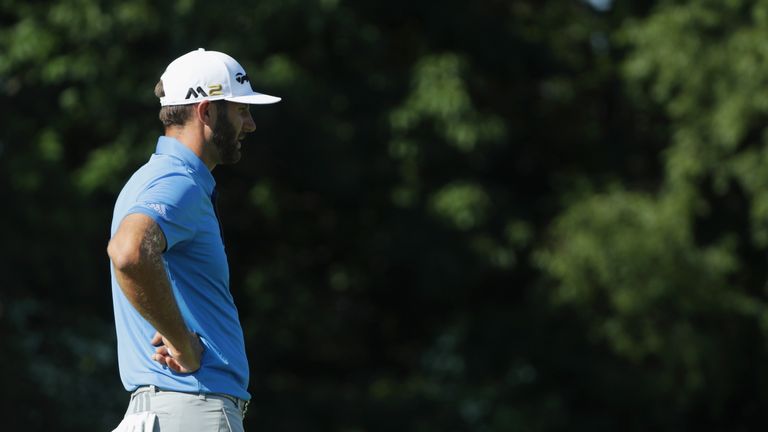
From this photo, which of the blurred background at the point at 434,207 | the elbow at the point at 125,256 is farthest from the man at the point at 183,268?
the blurred background at the point at 434,207

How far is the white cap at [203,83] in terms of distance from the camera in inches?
138

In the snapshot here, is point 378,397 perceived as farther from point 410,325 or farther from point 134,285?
point 134,285

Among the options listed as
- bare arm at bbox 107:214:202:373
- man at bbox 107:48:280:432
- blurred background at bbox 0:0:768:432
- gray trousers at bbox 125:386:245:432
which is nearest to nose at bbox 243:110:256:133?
man at bbox 107:48:280:432

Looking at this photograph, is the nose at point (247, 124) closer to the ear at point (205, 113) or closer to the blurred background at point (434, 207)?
the ear at point (205, 113)

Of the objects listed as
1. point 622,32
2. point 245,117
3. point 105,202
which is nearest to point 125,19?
point 105,202

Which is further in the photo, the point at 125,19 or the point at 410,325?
the point at 410,325

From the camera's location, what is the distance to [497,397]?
15.9 metres

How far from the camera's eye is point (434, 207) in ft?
50.3

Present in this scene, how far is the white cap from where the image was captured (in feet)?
11.5

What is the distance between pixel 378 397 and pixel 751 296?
4260 millimetres

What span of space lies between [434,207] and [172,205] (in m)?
12.1

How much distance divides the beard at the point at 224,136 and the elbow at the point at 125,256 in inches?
19.4

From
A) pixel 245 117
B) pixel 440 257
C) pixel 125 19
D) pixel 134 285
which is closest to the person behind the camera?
pixel 134 285

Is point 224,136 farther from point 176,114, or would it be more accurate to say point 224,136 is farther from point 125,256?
point 125,256
